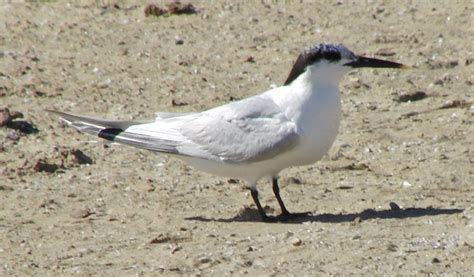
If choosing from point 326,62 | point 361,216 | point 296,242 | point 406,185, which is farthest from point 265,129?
point 406,185

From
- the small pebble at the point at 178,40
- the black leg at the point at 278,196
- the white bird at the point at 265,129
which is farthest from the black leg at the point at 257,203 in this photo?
the small pebble at the point at 178,40

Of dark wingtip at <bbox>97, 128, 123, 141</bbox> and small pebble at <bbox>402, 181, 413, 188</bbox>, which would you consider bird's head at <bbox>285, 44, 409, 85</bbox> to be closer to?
small pebble at <bbox>402, 181, 413, 188</bbox>

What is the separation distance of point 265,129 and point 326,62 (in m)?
0.55

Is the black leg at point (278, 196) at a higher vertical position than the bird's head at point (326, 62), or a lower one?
lower

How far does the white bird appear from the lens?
805cm

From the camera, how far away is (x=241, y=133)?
8.25 m

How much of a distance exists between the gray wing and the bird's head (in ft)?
0.91

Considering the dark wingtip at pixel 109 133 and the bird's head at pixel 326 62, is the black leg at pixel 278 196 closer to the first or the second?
the bird's head at pixel 326 62

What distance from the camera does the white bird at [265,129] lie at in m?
8.05

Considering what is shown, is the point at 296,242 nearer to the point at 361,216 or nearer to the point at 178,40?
the point at 361,216

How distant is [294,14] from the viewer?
12352mm

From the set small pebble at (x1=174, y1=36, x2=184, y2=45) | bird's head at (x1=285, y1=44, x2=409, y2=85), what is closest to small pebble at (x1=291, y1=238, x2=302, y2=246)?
bird's head at (x1=285, y1=44, x2=409, y2=85)

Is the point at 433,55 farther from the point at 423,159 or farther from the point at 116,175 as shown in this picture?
the point at 116,175

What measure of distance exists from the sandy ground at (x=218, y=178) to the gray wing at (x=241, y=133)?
0.36 m
